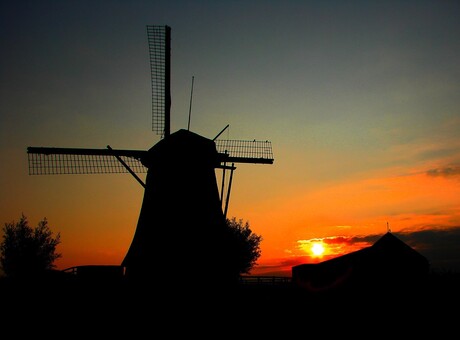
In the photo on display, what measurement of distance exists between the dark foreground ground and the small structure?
0.27m

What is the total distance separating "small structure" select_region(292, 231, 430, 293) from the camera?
15469 mm

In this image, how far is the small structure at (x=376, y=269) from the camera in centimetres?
1547

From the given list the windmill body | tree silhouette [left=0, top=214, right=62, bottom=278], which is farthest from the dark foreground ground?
tree silhouette [left=0, top=214, right=62, bottom=278]

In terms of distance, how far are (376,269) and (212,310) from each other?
6793 millimetres

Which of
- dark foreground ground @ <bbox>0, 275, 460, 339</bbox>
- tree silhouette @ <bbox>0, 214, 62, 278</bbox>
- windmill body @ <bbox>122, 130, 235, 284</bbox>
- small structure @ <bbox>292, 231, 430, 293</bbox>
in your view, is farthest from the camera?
tree silhouette @ <bbox>0, 214, 62, 278</bbox>

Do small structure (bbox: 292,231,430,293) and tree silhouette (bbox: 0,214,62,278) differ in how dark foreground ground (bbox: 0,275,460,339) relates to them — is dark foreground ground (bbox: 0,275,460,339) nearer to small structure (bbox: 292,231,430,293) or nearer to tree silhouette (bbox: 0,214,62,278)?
small structure (bbox: 292,231,430,293)

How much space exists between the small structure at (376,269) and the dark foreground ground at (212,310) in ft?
0.88

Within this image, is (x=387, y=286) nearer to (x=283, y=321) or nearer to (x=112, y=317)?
(x=283, y=321)

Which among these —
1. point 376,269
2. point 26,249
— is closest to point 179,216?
point 376,269

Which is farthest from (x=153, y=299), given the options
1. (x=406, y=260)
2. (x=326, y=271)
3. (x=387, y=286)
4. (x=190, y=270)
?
(x=406, y=260)

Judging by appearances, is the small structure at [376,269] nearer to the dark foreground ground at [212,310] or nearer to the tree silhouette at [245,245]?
the dark foreground ground at [212,310]

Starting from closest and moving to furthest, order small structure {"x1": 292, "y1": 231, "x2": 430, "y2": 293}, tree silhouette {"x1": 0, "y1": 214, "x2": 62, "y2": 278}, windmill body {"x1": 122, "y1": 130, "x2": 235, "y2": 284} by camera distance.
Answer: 1. windmill body {"x1": 122, "y1": 130, "x2": 235, "y2": 284}
2. small structure {"x1": 292, "y1": 231, "x2": 430, "y2": 293}
3. tree silhouette {"x1": 0, "y1": 214, "x2": 62, "y2": 278}

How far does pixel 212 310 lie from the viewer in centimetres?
1379

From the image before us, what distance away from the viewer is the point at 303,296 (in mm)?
18406
